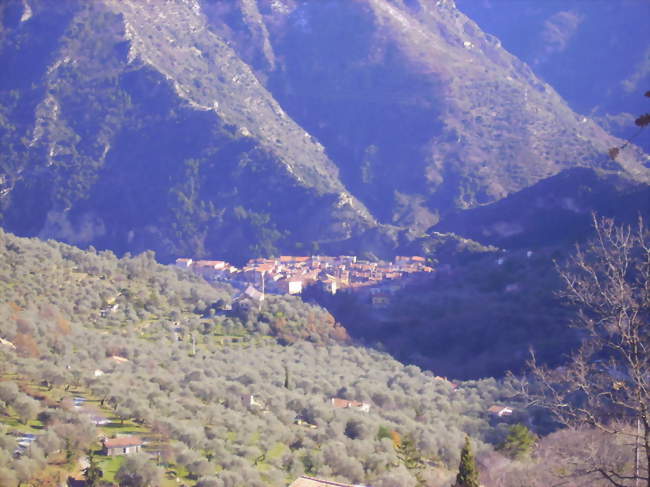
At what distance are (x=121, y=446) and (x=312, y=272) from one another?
145ft

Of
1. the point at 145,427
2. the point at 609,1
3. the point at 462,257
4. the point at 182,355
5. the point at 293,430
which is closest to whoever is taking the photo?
the point at 145,427

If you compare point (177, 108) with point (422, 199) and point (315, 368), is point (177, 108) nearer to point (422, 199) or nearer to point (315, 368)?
point (422, 199)

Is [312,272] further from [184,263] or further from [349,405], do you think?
[349,405]

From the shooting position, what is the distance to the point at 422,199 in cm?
8656

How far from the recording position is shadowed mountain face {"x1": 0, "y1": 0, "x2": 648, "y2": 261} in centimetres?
7919

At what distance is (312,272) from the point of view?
61.7 m

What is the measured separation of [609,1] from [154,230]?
95.4 m

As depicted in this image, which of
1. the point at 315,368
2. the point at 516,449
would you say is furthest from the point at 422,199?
the point at 516,449

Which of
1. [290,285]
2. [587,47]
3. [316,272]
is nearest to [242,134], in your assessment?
[316,272]

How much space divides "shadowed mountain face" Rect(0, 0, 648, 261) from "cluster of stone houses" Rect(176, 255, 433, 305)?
5.60 m

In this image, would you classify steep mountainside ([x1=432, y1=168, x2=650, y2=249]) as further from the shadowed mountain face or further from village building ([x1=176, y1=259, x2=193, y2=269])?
village building ([x1=176, y1=259, x2=193, y2=269])

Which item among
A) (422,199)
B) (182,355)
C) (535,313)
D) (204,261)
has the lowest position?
(182,355)

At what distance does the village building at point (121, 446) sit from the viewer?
17.5 m

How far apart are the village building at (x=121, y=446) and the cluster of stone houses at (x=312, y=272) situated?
34.2 m
